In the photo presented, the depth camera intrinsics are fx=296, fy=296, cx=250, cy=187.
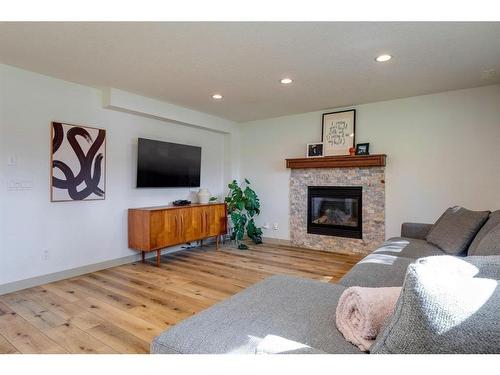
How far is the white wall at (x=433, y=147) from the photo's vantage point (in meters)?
3.58

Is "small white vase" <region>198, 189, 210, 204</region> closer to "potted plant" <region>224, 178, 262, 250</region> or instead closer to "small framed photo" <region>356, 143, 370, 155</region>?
"potted plant" <region>224, 178, 262, 250</region>

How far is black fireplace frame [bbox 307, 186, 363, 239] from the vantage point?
4.46m

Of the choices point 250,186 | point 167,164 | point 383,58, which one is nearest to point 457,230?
point 383,58

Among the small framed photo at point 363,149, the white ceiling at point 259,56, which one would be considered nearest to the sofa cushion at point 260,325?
the white ceiling at point 259,56

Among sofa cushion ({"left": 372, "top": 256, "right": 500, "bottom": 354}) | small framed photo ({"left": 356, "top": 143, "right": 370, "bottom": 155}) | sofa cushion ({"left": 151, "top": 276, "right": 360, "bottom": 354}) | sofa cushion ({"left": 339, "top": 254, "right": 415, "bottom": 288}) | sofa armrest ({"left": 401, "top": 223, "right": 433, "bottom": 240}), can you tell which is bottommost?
sofa cushion ({"left": 151, "top": 276, "right": 360, "bottom": 354})

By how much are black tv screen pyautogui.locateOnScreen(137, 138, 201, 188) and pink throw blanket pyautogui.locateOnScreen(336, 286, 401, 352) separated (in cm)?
348

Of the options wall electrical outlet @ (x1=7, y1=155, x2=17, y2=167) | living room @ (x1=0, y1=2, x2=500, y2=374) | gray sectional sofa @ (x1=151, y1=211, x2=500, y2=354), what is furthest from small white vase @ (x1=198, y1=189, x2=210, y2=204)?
gray sectional sofa @ (x1=151, y1=211, x2=500, y2=354)

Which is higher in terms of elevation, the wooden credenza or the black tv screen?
the black tv screen

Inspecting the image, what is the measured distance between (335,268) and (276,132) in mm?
2606

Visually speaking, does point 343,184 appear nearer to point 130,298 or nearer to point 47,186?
point 130,298

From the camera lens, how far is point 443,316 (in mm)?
646

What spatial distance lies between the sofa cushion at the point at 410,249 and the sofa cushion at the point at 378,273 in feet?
0.55

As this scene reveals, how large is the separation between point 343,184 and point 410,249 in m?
1.92
